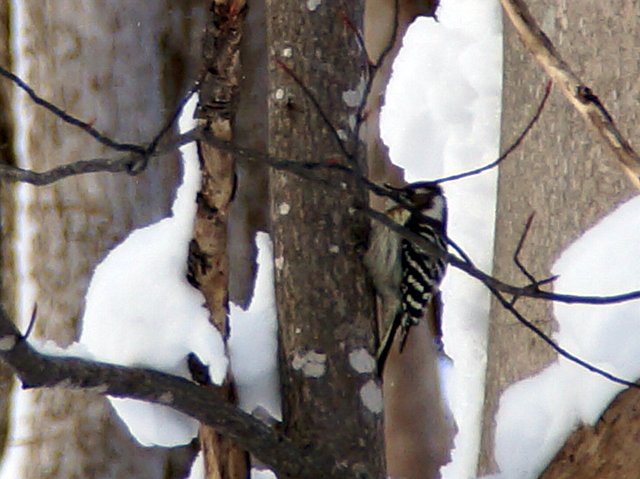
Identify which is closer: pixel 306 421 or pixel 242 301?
pixel 306 421

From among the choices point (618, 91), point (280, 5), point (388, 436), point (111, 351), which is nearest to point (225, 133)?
point (280, 5)

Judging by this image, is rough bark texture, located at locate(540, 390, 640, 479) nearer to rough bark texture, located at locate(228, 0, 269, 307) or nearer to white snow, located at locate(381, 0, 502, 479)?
rough bark texture, located at locate(228, 0, 269, 307)

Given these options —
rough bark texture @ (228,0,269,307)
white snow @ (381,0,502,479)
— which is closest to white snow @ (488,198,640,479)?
rough bark texture @ (228,0,269,307)

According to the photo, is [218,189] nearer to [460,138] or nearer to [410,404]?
[460,138]

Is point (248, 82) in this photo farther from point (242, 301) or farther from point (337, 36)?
point (337, 36)

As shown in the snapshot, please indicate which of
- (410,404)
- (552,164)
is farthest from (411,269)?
(410,404)
